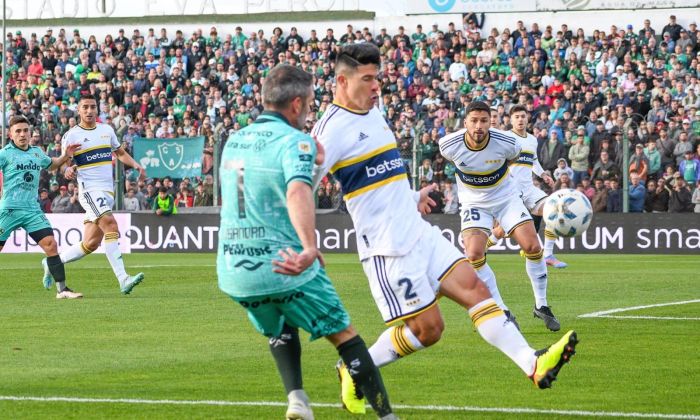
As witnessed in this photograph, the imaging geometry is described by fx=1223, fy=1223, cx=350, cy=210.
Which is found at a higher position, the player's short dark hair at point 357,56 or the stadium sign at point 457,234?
the player's short dark hair at point 357,56

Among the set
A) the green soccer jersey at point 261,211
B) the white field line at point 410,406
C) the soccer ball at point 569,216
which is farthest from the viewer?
the soccer ball at point 569,216

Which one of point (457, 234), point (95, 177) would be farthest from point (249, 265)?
point (457, 234)

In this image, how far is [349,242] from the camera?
2912 cm

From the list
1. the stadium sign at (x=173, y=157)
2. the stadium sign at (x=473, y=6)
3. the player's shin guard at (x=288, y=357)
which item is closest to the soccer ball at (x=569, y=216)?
the player's shin guard at (x=288, y=357)

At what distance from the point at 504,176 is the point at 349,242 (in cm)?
1668

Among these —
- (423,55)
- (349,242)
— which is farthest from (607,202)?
(423,55)

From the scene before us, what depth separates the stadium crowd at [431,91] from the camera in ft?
89.8

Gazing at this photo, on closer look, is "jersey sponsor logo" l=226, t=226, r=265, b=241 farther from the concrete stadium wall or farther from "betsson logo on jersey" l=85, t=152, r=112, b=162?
the concrete stadium wall

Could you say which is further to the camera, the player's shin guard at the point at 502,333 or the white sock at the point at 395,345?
the white sock at the point at 395,345

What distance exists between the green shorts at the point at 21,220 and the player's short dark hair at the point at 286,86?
10.6 meters

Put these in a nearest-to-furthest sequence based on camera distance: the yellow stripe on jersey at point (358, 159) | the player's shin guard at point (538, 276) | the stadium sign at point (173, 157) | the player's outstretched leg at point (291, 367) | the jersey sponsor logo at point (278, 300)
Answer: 1. the jersey sponsor logo at point (278, 300)
2. the player's outstretched leg at point (291, 367)
3. the yellow stripe on jersey at point (358, 159)
4. the player's shin guard at point (538, 276)
5. the stadium sign at point (173, 157)

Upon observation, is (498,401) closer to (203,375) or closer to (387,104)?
(203,375)

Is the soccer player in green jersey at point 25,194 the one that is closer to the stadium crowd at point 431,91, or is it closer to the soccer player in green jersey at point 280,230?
the soccer player in green jersey at point 280,230

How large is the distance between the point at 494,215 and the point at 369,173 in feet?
17.1
